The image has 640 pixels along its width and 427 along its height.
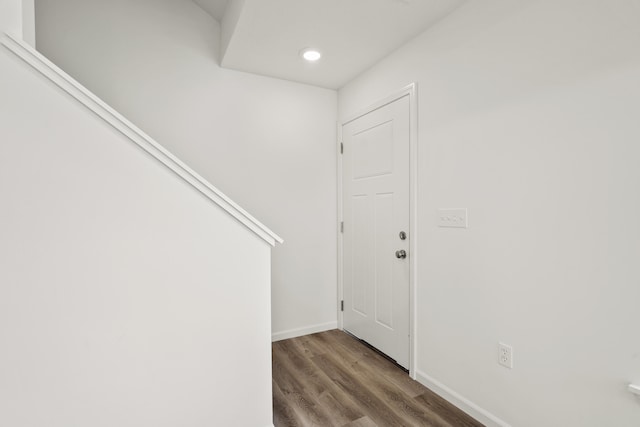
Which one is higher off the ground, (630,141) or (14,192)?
(630,141)

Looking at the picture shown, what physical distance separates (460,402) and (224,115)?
2.57m

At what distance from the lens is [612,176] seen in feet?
3.89

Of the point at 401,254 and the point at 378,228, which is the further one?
the point at 378,228

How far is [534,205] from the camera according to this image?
4.70 ft

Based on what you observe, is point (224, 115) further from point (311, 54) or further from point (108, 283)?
point (108, 283)

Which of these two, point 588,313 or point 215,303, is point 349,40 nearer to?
point 215,303

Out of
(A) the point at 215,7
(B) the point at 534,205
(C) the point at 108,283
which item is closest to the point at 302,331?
(C) the point at 108,283

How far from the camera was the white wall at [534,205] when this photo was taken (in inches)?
46.4

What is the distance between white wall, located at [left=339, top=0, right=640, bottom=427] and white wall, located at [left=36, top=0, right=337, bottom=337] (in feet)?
3.63

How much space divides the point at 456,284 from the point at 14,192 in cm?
205

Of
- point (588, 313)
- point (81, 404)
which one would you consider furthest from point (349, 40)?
point (81, 404)

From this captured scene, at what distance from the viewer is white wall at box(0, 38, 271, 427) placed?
41.8 inches

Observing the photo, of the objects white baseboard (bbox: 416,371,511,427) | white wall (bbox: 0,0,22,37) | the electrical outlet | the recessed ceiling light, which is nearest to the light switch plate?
the electrical outlet

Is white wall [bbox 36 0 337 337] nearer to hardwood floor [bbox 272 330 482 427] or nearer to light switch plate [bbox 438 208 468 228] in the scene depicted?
hardwood floor [bbox 272 330 482 427]
